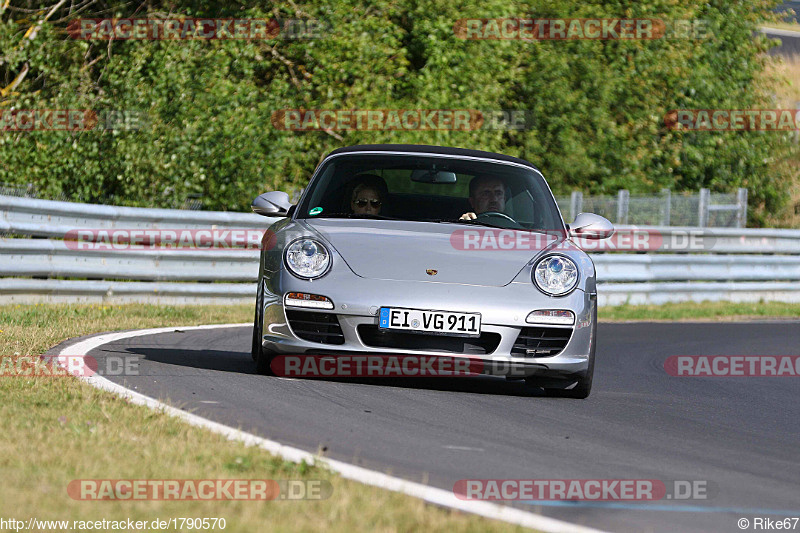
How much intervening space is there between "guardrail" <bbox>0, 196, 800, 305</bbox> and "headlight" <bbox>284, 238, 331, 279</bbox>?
17.6 ft

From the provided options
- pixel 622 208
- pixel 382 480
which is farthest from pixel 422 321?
pixel 622 208

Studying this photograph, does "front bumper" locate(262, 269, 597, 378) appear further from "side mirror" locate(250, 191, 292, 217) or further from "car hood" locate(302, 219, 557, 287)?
"side mirror" locate(250, 191, 292, 217)

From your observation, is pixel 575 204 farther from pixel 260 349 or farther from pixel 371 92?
pixel 260 349

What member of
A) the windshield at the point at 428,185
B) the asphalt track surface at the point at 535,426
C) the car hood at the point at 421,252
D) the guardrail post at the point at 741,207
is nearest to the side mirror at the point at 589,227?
the windshield at the point at 428,185

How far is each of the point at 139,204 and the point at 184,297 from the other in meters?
3.36

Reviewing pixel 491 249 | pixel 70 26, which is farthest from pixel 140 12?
pixel 491 249

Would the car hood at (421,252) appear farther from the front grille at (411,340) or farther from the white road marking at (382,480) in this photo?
the white road marking at (382,480)

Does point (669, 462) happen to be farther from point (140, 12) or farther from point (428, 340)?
point (140, 12)

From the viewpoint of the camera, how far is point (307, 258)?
6.50 m

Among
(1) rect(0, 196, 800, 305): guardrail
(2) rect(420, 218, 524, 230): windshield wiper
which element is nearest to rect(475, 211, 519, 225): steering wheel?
(2) rect(420, 218, 524, 230): windshield wiper

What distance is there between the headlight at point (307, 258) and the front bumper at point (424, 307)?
0.05m

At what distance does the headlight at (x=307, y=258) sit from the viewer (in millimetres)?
6445

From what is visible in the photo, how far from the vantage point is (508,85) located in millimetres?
23031

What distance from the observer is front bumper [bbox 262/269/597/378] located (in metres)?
6.30
